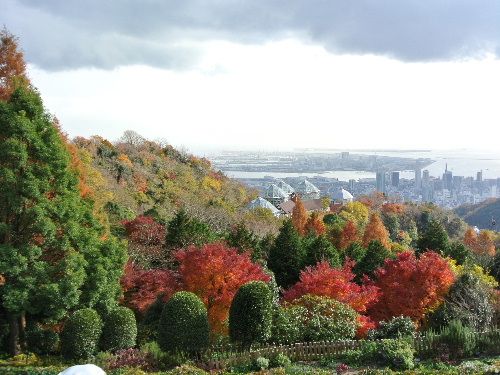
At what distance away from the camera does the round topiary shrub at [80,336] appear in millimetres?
14383

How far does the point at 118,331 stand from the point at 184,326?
2149 mm

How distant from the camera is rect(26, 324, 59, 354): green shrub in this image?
15.8 metres

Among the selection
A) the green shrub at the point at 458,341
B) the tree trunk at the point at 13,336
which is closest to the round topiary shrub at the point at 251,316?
the green shrub at the point at 458,341

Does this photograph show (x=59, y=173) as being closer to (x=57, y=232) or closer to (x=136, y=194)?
(x=57, y=232)

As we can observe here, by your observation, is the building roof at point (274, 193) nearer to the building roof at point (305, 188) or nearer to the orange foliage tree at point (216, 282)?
the building roof at point (305, 188)

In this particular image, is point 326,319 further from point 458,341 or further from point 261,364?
point 458,341

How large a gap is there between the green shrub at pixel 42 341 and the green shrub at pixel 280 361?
6.66m

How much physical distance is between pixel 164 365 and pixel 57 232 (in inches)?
203

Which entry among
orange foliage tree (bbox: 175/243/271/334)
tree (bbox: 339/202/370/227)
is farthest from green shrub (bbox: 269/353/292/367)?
tree (bbox: 339/202/370/227)

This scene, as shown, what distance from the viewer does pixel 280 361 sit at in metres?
13.8

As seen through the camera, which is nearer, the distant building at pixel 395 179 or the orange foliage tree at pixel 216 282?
the orange foliage tree at pixel 216 282

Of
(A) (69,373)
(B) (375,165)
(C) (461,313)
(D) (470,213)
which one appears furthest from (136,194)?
(B) (375,165)

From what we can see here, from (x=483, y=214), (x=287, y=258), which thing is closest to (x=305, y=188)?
(x=483, y=214)

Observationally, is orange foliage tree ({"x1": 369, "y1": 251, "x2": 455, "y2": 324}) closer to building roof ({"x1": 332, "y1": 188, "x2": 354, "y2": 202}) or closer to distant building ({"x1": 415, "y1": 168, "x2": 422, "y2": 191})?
building roof ({"x1": 332, "y1": 188, "x2": 354, "y2": 202})
